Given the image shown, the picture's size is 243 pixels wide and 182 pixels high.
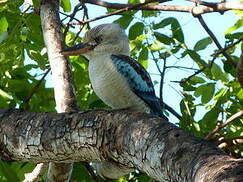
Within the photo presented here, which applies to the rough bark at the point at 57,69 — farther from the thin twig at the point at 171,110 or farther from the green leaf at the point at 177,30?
the thin twig at the point at 171,110

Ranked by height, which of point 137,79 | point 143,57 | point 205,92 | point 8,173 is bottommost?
point 8,173

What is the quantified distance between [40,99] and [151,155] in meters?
1.94

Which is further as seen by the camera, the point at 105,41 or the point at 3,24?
the point at 105,41

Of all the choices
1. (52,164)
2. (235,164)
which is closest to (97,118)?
(52,164)

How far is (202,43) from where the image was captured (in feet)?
14.1

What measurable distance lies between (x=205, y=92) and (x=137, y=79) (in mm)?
489

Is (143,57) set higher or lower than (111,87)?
higher

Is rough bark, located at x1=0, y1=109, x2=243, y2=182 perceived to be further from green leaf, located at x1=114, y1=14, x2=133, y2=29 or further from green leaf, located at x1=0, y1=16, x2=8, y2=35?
green leaf, located at x1=114, y1=14, x2=133, y2=29

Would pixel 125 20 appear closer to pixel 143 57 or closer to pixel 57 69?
pixel 143 57

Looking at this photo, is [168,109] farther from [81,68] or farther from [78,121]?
[78,121]

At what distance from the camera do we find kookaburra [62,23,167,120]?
14.2ft

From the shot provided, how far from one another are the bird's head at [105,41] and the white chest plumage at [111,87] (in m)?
0.18

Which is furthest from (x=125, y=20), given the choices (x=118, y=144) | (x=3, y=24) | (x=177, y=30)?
(x=118, y=144)

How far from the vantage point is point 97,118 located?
3299mm
